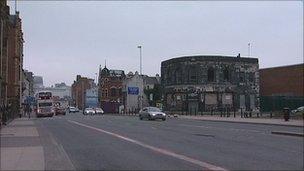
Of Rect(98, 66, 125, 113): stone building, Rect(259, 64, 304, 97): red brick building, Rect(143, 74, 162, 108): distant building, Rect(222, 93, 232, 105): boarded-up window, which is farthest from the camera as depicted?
Rect(98, 66, 125, 113): stone building

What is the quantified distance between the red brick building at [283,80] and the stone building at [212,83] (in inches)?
190

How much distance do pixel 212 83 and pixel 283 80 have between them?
45.9 ft

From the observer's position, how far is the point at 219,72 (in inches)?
3487

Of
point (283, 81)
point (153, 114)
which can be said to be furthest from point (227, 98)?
point (153, 114)

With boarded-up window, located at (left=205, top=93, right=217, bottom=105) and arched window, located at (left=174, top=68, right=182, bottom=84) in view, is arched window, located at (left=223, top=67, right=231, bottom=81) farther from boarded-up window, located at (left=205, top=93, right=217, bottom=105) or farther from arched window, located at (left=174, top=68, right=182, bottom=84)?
arched window, located at (left=174, top=68, right=182, bottom=84)

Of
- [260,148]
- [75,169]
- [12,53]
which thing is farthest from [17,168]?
[12,53]

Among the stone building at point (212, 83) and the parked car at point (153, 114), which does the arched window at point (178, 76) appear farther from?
the parked car at point (153, 114)

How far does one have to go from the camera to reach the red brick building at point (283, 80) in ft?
293

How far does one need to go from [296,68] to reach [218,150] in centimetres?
7403

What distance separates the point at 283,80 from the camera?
93562mm

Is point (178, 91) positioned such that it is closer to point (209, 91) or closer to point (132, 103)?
point (209, 91)

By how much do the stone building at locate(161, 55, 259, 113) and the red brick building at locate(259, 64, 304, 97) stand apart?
483 cm

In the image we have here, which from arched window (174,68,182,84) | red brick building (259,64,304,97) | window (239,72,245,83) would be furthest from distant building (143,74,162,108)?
window (239,72,245,83)

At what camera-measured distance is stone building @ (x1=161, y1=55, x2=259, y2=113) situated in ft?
287
